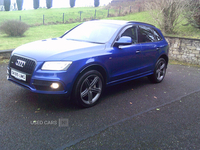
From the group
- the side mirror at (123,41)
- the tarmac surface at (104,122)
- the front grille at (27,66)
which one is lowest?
the tarmac surface at (104,122)

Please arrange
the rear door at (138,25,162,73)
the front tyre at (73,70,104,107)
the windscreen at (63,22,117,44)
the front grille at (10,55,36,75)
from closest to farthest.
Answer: the front grille at (10,55,36,75) < the front tyre at (73,70,104,107) < the windscreen at (63,22,117,44) < the rear door at (138,25,162,73)

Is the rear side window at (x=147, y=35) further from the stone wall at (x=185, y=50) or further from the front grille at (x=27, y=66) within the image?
the stone wall at (x=185, y=50)

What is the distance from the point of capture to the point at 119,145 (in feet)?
9.55

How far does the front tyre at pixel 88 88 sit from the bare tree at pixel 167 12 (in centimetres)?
1004

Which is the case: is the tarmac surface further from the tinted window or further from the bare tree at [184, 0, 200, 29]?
the bare tree at [184, 0, 200, 29]

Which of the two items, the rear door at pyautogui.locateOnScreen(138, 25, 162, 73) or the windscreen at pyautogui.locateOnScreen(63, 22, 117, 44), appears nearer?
the windscreen at pyautogui.locateOnScreen(63, 22, 117, 44)

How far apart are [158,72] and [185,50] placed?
16.3 feet

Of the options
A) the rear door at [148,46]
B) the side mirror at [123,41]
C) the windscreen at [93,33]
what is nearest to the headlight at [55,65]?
the windscreen at [93,33]

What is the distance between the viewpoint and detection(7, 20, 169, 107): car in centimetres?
353

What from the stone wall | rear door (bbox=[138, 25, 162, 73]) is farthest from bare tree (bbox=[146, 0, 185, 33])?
rear door (bbox=[138, 25, 162, 73])

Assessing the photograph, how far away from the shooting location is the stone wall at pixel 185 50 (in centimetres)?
977

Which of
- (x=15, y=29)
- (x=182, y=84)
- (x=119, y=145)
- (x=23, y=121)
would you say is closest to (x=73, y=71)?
(x=23, y=121)

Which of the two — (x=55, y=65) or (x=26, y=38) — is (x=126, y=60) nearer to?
(x=55, y=65)

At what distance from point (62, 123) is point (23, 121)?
667mm
